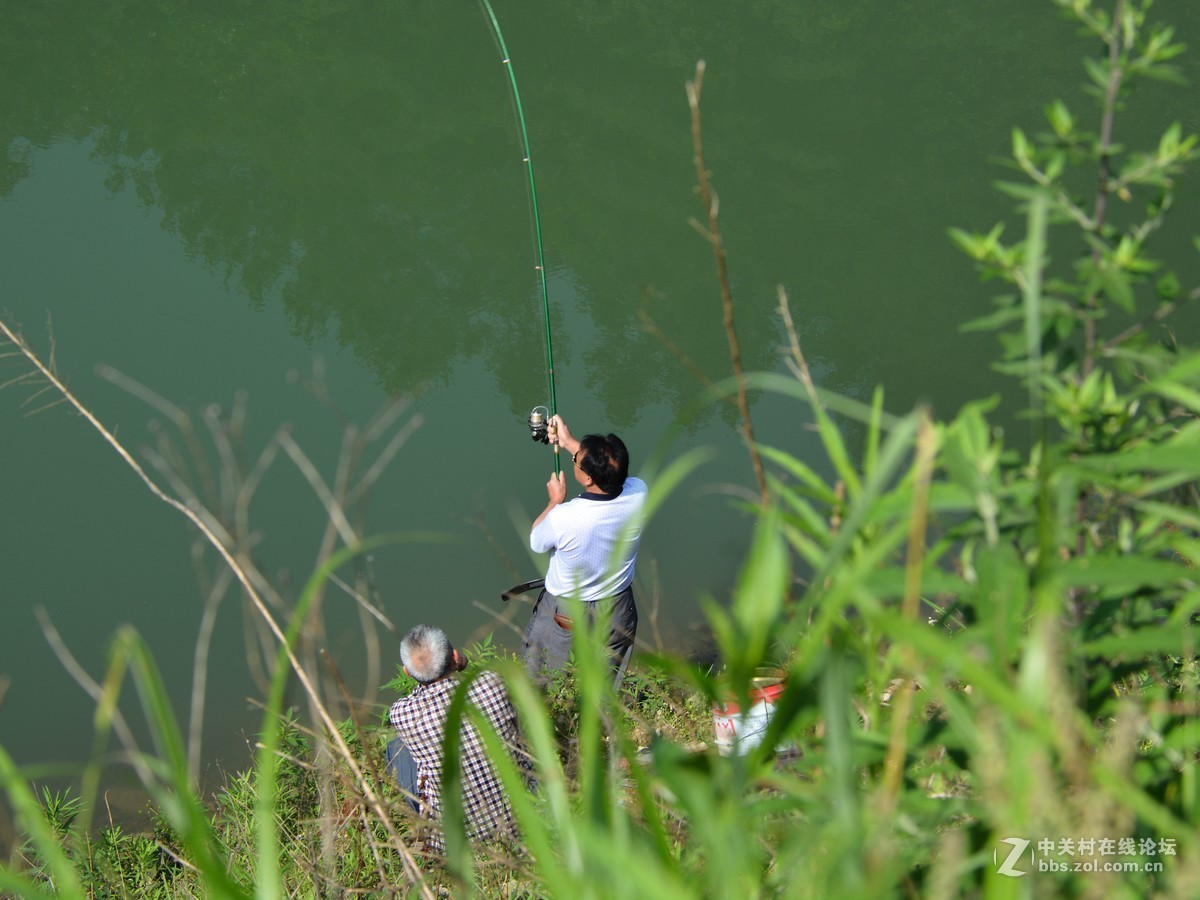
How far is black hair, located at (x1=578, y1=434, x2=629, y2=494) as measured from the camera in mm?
3387

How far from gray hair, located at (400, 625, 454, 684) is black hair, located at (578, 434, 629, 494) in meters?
0.70

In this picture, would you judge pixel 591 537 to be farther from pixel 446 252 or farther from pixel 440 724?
pixel 446 252

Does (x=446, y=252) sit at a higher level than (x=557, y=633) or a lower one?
higher

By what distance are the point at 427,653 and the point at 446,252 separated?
4.94 m

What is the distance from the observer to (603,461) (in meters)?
3.38

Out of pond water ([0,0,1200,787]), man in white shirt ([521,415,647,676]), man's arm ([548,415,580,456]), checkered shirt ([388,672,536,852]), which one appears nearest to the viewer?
checkered shirt ([388,672,536,852])

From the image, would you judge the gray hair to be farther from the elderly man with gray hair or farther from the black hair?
the black hair

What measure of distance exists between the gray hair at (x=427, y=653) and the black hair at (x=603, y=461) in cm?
70

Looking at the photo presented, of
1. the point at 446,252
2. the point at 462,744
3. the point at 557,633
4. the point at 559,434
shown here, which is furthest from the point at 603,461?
the point at 446,252

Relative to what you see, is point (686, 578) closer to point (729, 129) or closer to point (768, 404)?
point (768, 404)

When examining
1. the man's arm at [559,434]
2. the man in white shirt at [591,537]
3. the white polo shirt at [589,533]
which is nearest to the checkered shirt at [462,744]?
the man in white shirt at [591,537]

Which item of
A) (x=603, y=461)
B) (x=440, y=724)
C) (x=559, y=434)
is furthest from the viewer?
(x=559, y=434)

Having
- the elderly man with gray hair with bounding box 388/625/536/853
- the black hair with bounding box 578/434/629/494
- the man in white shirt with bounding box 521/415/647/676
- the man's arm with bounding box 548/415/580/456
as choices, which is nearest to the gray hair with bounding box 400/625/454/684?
the elderly man with gray hair with bounding box 388/625/536/853

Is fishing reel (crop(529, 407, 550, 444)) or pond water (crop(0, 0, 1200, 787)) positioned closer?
fishing reel (crop(529, 407, 550, 444))
